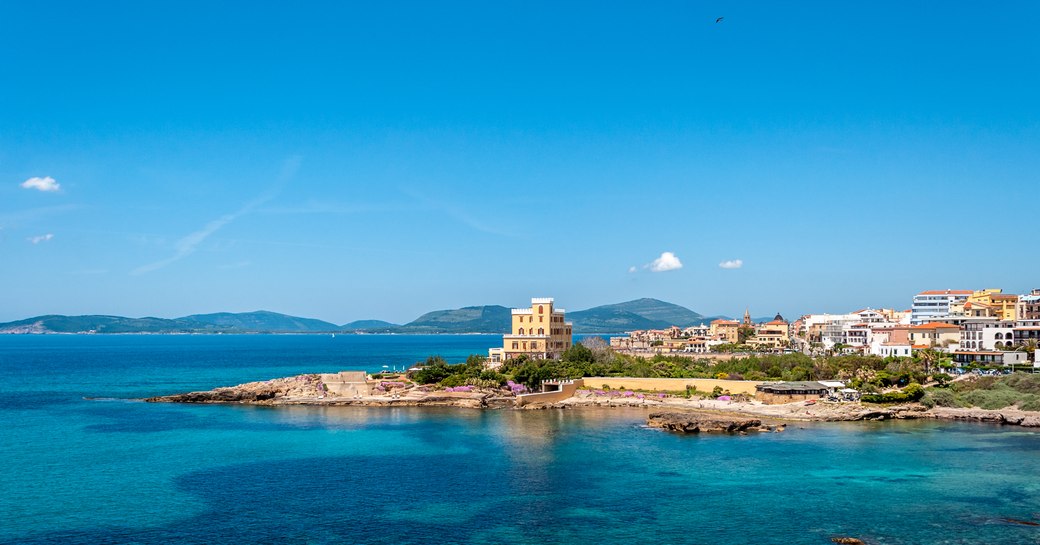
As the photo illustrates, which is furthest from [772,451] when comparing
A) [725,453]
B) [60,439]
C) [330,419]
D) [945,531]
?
[60,439]

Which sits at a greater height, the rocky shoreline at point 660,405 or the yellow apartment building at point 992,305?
the yellow apartment building at point 992,305

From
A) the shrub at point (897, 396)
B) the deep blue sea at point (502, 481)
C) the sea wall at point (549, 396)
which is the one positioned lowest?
the deep blue sea at point (502, 481)

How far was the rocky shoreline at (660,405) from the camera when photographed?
47469 mm

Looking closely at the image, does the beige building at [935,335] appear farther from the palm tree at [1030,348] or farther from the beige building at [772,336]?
the beige building at [772,336]

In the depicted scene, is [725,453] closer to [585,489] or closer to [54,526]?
[585,489]

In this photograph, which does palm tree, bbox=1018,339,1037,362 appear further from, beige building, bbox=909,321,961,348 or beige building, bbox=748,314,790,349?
beige building, bbox=748,314,790,349

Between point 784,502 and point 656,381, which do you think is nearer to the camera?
point 784,502

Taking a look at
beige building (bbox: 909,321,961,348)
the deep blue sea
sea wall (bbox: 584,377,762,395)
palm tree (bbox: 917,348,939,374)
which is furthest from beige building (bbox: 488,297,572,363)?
beige building (bbox: 909,321,961,348)

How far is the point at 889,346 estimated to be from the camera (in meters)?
72.4

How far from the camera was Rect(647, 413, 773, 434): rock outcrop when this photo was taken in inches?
1818

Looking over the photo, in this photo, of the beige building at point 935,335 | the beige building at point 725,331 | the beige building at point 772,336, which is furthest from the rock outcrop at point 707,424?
the beige building at point 725,331

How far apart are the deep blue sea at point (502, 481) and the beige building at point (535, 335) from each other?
21193mm

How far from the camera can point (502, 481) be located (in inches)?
1300

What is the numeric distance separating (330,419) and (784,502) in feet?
107
